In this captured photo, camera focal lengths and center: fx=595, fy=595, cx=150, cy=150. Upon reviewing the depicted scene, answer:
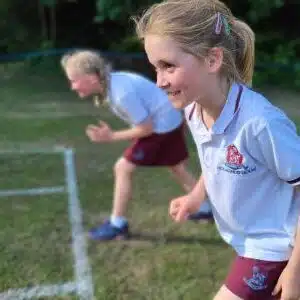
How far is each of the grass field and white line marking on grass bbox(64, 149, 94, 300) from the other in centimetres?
4

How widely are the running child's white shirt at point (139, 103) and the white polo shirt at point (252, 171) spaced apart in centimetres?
153

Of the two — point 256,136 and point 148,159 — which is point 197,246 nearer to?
point 148,159

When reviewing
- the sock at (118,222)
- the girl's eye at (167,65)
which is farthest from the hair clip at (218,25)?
the sock at (118,222)

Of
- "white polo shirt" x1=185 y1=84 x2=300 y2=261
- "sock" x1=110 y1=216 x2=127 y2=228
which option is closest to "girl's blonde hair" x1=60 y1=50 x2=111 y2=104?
"sock" x1=110 y1=216 x2=127 y2=228

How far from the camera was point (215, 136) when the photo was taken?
6.56 ft

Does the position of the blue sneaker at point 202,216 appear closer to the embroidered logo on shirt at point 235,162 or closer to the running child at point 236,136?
the running child at point 236,136

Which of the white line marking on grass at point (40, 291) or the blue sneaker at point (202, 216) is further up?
the white line marking on grass at point (40, 291)

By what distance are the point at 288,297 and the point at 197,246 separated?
1805 mm

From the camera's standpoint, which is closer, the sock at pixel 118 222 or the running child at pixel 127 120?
the running child at pixel 127 120

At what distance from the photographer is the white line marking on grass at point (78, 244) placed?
3260 millimetres

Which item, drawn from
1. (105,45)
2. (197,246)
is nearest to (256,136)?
(197,246)

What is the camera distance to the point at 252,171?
1.98 metres

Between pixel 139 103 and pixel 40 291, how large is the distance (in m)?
1.29

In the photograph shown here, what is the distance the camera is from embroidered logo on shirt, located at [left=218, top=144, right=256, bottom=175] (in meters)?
1.96
